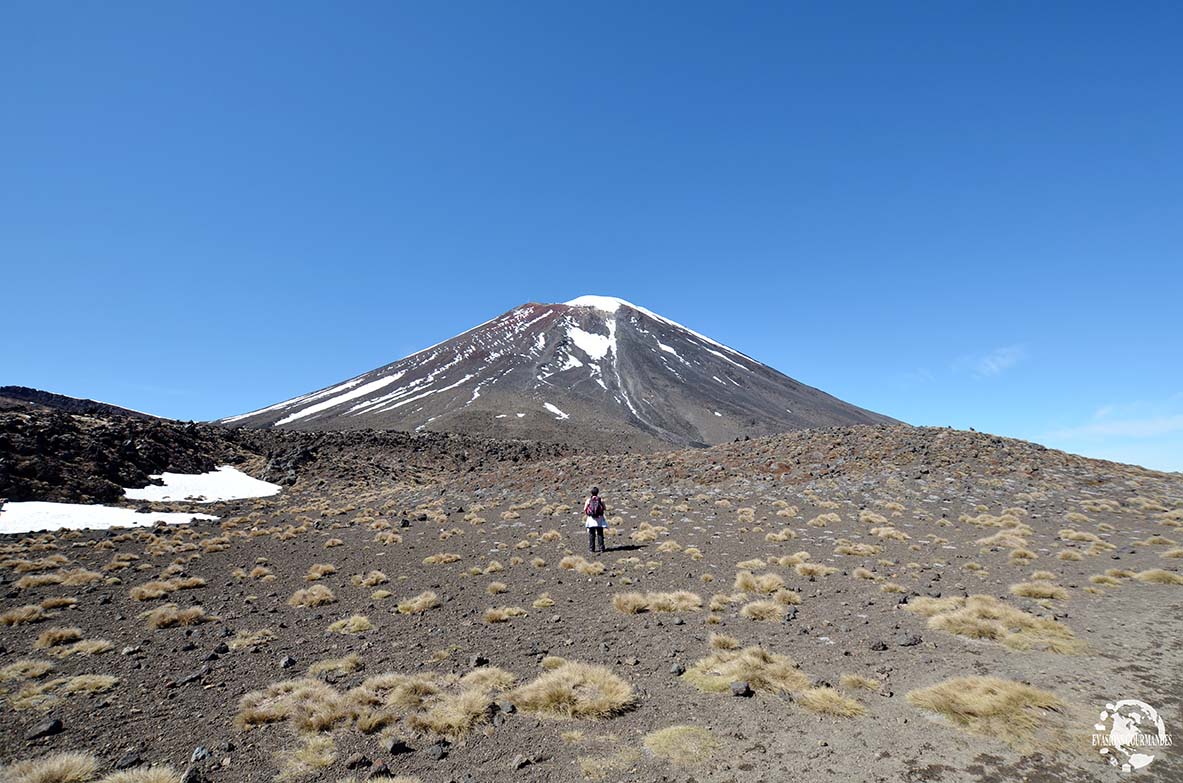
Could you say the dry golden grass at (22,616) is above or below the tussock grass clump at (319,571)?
above

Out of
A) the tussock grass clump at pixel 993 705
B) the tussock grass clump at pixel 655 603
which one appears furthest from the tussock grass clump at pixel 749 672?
the tussock grass clump at pixel 655 603

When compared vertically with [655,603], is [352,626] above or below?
below

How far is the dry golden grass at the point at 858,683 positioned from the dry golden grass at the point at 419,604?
7774 mm

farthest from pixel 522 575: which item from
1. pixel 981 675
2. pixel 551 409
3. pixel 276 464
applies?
pixel 551 409

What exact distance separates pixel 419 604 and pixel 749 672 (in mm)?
6827

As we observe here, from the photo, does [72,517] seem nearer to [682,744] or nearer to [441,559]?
[441,559]

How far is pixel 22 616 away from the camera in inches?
364

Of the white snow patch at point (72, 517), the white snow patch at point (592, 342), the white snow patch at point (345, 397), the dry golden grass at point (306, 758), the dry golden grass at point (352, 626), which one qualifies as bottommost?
the dry golden grass at point (352, 626)

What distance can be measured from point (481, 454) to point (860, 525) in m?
38.5

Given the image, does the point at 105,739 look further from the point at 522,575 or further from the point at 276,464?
the point at 276,464

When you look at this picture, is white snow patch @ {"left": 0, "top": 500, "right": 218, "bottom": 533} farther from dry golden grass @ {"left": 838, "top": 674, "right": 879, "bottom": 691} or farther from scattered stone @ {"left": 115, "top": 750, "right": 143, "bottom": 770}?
dry golden grass @ {"left": 838, "top": 674, "right": 879, "bottom": 691}

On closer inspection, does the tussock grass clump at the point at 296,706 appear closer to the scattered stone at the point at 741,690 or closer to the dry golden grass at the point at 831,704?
the scattered stone at the point at 741,690

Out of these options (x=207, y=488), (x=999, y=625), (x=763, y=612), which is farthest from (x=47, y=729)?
(x=207, y=488)

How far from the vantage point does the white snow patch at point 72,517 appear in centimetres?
1853
